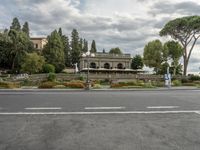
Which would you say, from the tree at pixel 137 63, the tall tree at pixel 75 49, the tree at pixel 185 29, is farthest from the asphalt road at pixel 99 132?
the tree at pixel 137 63

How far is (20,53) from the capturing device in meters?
82.4

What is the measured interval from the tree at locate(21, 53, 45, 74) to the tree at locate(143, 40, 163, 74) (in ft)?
96.4

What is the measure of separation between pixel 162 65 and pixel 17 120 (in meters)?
81.0

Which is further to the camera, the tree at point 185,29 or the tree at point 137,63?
the tree at point 137,63

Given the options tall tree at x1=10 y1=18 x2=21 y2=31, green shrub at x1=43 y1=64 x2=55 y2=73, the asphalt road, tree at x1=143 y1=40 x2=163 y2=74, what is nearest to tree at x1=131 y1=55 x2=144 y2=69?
tree at x1=143 y1=40 x2=163 y2=74

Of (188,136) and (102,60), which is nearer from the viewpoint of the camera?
(188,136)

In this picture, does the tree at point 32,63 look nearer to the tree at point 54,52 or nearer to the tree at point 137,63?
the tree at point 54,52

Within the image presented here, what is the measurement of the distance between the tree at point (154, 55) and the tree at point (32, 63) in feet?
96.4

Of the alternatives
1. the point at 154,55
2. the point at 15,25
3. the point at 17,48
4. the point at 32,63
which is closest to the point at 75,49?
the point at 15,25

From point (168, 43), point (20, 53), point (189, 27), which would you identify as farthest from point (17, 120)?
point (168, 43)

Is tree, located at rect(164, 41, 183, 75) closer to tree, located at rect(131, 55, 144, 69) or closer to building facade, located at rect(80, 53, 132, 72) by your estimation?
building facade, located at rect(80, 53, 132, 72)

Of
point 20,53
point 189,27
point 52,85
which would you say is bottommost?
point 52,85

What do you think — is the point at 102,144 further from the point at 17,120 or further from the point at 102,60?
the point at 102,60

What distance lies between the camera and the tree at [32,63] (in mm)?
72562
